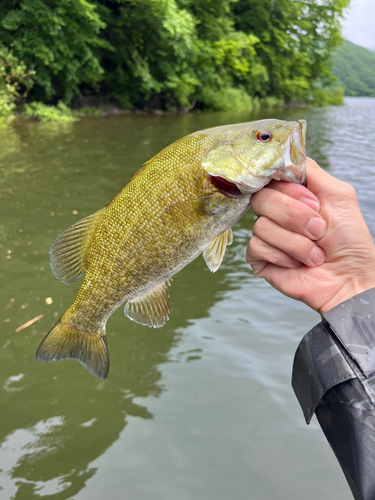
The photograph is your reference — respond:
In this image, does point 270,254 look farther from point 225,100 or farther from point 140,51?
point 225,100

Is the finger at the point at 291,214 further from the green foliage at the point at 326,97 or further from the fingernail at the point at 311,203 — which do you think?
the green foliage at the point at 326,97

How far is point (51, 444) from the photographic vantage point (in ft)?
10.7

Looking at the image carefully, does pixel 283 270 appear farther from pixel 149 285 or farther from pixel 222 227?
pixel 149 285

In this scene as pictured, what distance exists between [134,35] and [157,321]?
24.6 metres

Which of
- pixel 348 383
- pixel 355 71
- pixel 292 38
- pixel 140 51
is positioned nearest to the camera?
pixel 348 383

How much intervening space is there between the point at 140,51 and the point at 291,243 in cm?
2605

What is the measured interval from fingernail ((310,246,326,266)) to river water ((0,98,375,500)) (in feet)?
6.34

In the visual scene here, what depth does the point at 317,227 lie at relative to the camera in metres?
1.81

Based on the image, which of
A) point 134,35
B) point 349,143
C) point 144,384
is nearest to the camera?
point 144,384

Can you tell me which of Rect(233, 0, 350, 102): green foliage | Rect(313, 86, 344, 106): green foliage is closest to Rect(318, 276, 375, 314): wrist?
Rect(233, 0, 350, 102): green foliage

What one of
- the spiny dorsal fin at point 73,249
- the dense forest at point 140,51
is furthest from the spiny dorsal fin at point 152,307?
the dense forest at point 140,51

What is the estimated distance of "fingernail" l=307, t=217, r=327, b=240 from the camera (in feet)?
5.91

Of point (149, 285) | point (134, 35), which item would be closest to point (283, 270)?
point (149, 285)

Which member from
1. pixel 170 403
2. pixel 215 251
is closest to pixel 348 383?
pixel 215 251
